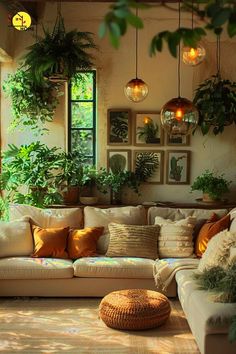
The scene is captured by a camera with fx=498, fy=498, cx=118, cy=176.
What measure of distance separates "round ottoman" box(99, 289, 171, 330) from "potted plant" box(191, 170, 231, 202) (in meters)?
2.19

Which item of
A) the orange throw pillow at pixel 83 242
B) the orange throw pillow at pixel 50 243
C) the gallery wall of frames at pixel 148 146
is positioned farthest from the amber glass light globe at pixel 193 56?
the orange throw pillow at pixel 50 243

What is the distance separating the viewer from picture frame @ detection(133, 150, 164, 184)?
255 inches

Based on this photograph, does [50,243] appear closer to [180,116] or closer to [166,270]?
[166,270]

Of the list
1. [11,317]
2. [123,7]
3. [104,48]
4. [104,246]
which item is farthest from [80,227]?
[123,7]

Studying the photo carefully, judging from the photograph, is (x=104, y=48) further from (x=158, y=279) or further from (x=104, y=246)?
(x=158, y=279)

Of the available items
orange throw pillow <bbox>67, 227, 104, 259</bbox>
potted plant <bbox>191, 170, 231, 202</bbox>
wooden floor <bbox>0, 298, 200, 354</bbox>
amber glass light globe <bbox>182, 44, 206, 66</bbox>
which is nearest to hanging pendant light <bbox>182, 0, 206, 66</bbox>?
amber glass light globe <bbox>182, 44, 206, 66</bbox>

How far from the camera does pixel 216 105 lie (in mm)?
5941

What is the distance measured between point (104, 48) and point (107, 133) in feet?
3.57

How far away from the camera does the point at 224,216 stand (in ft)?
17.7

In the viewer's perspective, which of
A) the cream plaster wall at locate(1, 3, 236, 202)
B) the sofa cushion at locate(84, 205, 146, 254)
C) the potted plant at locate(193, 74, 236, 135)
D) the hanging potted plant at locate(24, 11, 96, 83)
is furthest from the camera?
the cream plaster wall at locate(1, 3, 236, 202)

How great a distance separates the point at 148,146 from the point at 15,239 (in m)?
2.24

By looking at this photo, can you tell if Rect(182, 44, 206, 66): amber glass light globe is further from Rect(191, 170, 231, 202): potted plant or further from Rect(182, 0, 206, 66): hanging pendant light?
Rect(191, 170, 231, 202): potted plant

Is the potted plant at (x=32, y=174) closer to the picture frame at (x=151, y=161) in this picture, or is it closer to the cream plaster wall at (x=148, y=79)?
the cream plaster wall at (x=148, y=79)

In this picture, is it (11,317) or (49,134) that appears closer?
(11,317)
